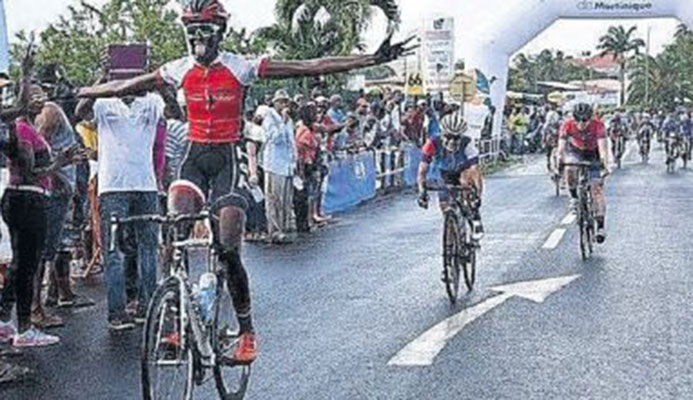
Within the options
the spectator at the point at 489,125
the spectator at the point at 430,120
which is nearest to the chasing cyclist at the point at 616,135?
the spectator at the point at 489,125

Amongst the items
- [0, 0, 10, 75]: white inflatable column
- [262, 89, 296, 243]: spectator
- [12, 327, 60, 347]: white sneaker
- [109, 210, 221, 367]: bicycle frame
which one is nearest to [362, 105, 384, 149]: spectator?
[262, 89, 296, 243]: spectator

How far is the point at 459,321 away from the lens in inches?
400

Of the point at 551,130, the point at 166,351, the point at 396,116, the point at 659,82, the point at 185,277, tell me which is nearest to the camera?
the point at 166,351

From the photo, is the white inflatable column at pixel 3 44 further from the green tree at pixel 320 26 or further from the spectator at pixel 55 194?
the green tree at pixel 320 26

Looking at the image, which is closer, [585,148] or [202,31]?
[202,31]

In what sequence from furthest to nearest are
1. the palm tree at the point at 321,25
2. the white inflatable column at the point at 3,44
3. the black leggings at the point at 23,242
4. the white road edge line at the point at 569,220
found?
the palm tree at the point at 321,25 → the white road edge line at the point at 569,220 → the black leggings at the point at 23,242 → the white inflatable column at the point at 3,44

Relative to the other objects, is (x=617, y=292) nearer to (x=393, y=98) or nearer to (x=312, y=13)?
(x=393, y=98)

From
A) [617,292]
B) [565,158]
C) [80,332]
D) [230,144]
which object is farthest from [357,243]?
[230,144]

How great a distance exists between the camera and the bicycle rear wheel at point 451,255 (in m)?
11.3

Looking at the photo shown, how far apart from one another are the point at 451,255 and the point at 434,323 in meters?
1.43

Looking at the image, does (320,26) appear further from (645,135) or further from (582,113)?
(582,113)

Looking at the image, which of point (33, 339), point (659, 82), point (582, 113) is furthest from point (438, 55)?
point (659, 82)

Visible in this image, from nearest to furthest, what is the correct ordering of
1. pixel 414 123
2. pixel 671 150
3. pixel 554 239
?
pixel 554 239
pixel 414 123
pixel 671 150

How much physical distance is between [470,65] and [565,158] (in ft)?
74.5
